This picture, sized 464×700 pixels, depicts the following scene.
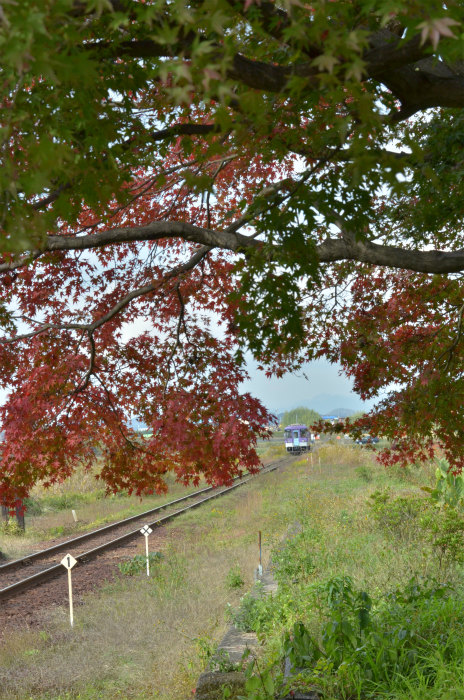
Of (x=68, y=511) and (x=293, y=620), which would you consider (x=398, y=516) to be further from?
(x=68, y=511)

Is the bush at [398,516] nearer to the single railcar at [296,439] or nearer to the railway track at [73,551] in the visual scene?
the railway track at [73,551]

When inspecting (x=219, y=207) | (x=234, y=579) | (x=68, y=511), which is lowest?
(x=234, y=579)

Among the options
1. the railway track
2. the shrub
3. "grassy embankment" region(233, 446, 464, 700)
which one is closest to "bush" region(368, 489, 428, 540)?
"grassy embankment" region(233, 446, 464, 700)

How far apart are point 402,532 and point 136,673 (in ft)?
19.3

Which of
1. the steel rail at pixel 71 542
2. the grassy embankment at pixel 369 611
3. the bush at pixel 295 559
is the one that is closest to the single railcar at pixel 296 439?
the steel rail at pixel 71 542

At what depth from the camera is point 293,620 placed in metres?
6.75

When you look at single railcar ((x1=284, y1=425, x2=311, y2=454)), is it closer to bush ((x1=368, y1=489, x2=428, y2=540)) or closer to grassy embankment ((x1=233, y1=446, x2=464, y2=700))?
grassy embankment ((x1=233, y1=446, x2=464, y2=700))

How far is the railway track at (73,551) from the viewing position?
12.8 meters

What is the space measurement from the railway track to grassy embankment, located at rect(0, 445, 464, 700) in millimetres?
1955

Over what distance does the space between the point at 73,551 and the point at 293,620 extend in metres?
10.5

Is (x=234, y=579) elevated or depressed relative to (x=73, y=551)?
depressed

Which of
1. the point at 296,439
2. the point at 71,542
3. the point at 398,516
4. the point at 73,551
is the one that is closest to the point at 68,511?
the point at 71,542

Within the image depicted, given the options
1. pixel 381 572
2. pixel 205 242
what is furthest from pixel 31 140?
pixel 381 572

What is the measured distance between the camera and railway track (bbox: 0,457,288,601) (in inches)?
504
